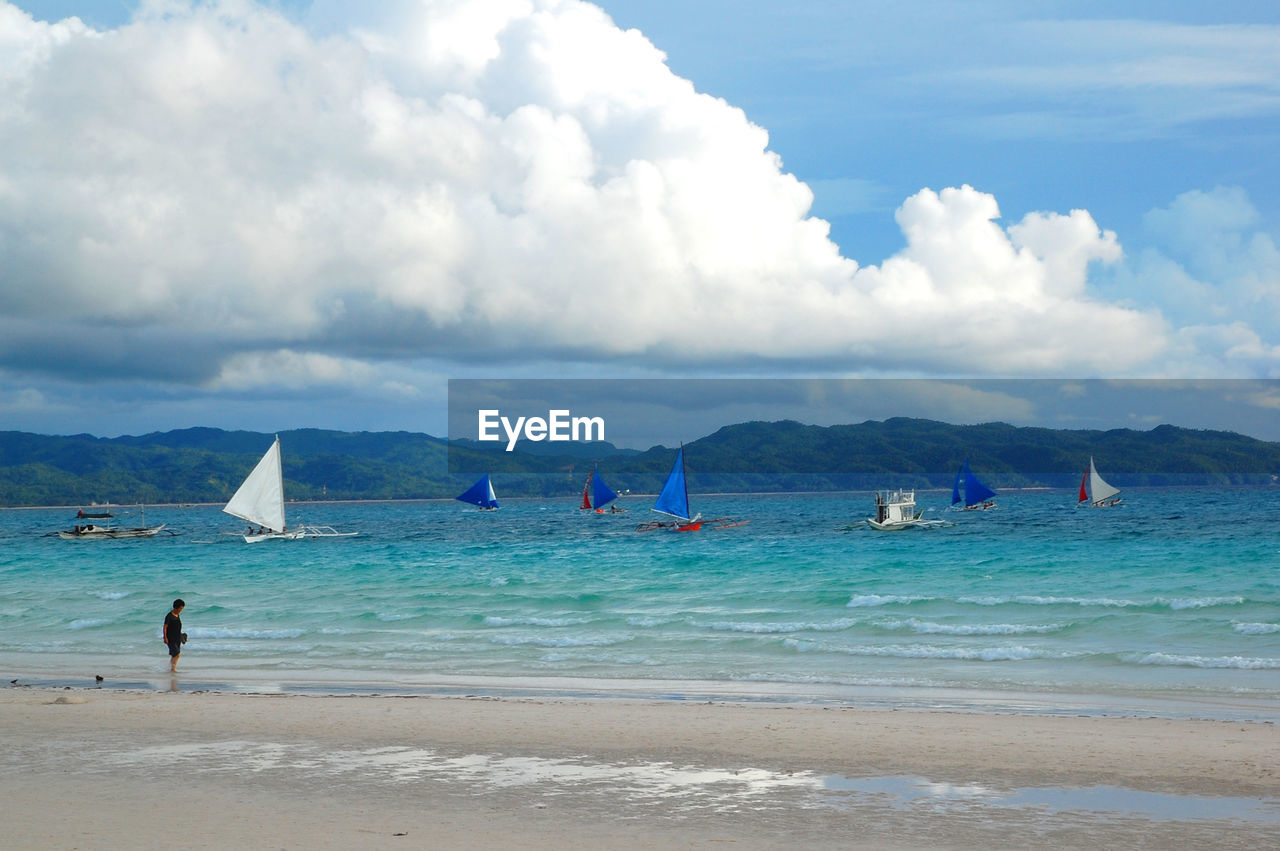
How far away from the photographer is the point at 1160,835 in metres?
9.73

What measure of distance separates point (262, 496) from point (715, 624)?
166 feet

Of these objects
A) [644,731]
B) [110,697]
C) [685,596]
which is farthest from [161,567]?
[644,731]

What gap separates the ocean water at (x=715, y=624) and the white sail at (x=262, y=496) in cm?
1257

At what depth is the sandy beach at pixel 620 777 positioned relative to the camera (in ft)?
31.8

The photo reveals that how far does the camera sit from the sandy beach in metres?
9.70

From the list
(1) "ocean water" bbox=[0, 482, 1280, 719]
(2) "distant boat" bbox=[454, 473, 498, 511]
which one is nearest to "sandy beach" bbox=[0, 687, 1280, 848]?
(1) "ocean water" bbox=[0, 482, 1280, 719]

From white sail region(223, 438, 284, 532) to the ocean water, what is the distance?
12574mm

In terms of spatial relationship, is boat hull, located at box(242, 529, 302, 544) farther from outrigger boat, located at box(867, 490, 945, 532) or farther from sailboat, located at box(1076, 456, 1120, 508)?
sailboat, located at box(1076, 456, 1120, 508)

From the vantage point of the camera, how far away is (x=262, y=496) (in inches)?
2810

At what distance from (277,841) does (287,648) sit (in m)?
17.9

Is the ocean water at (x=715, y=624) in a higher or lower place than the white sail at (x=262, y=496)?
lower

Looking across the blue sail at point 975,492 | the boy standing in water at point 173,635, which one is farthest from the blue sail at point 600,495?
the boy standing in water at point 173,635

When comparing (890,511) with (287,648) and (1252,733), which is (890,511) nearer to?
(287,648)

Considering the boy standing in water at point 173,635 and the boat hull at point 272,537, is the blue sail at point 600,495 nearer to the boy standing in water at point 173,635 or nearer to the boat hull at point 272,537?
the boat hull at point 272,537
